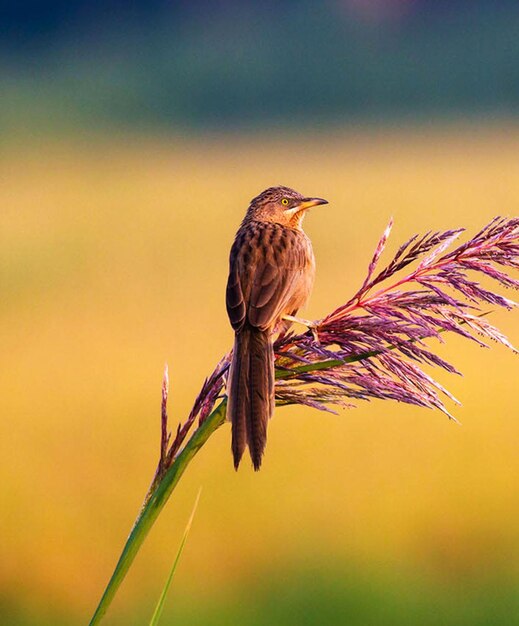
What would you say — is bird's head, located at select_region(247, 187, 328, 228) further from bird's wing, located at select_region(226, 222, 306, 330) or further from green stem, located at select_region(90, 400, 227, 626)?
green stem, located at select_region(90, 400, 227, 626)

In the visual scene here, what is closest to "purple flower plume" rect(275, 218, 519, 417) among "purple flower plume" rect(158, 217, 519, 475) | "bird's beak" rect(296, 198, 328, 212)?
"purple flower plume" rect(158, 217, 519, 475)

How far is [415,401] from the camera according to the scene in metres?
1.23

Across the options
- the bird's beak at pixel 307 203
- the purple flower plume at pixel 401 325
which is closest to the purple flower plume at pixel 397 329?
the purple flower plume at pixel 401 325

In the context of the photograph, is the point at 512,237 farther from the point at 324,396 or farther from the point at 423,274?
the point at 324,396

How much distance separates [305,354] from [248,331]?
203mm

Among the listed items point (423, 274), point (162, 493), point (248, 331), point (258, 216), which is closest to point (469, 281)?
point (423, 274)

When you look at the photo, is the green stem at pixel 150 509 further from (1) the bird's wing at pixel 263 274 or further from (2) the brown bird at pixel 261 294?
(1) the bird's wing at pixel 263 274

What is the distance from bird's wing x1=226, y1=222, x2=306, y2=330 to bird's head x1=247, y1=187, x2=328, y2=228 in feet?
0.74

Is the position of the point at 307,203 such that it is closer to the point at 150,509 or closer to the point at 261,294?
the point at 261,294

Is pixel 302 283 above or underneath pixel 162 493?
above

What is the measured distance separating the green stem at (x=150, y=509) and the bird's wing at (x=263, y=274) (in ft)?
1.50

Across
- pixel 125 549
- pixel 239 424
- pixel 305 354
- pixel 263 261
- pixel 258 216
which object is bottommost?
pixel 125 549

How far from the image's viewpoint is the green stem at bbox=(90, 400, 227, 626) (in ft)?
3.18

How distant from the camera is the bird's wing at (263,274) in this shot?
5.30 ft
